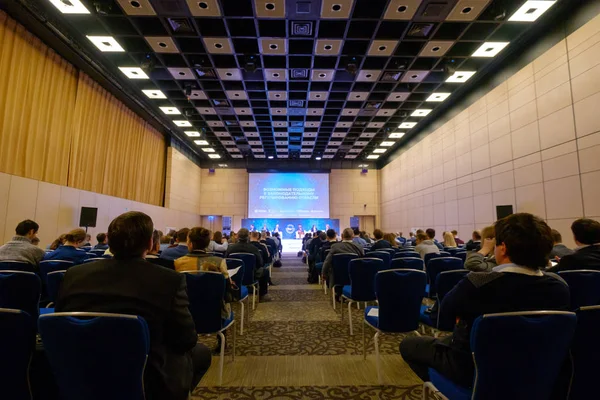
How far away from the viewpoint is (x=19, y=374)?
1304mm

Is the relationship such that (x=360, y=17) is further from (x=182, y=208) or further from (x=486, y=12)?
(x=182, y=208)

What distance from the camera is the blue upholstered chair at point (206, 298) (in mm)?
2500

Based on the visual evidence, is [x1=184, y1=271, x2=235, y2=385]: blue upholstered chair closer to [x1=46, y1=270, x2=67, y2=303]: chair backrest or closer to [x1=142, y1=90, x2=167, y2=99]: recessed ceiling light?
[x1=46, y1=270, x2=67, y2=303]: chair backrest

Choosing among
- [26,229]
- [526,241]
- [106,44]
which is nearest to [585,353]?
[526,241]

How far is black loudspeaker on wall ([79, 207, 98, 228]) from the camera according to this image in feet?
27.4

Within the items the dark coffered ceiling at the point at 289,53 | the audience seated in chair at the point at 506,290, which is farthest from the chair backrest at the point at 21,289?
the dark coffered ceiling at the point at 289,53

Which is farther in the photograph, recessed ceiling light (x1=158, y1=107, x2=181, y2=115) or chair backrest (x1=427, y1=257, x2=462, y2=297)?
recessed ceiling light (x1=158, y1=107, x2=181, y2=115)

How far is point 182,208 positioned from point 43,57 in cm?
929

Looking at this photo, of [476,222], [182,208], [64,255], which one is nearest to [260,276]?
[64,255]

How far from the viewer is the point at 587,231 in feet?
9.00

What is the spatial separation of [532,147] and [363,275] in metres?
6.41

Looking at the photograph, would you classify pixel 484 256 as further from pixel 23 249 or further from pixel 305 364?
pixel 23 249

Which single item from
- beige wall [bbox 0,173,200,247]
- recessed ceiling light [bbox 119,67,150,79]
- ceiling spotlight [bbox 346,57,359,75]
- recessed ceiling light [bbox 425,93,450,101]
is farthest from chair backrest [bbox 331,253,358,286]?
recessed ceiling light [bbox 425,93,450,101]

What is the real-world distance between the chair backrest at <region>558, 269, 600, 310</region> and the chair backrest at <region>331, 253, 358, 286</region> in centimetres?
246
